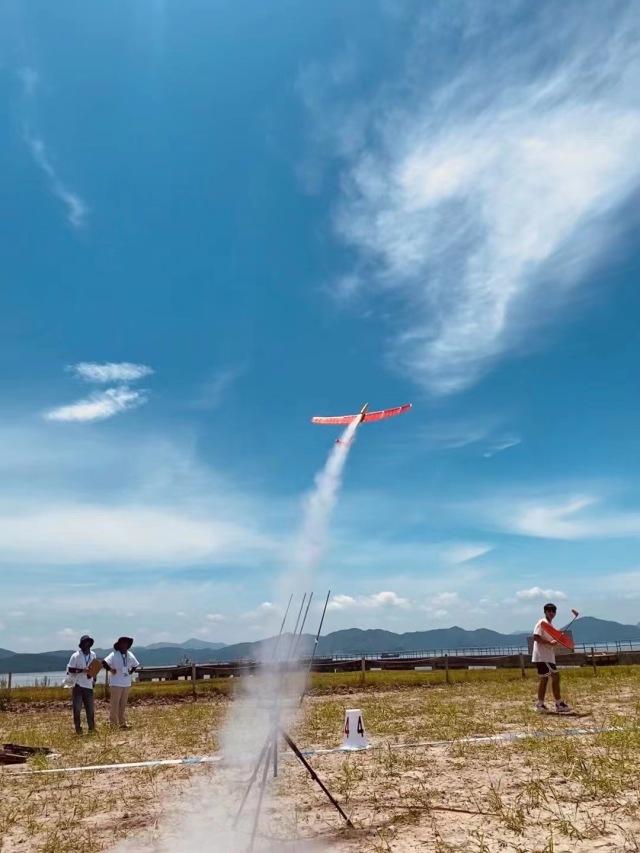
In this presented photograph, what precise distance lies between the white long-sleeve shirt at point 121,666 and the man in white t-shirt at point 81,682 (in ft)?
2.18

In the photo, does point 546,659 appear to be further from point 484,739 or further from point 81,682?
point 81,682

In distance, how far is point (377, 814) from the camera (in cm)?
727

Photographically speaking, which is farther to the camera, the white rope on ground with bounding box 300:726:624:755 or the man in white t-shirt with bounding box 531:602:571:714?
the man in white t-shirt with bounding box 531:602:571:714

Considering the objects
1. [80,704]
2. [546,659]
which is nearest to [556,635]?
[546,659]

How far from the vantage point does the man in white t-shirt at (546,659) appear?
14336 millimetres

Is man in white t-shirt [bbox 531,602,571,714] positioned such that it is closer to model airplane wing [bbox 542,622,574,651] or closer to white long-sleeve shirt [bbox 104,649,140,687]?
model airplane wing [bbox 542,622,574,651]

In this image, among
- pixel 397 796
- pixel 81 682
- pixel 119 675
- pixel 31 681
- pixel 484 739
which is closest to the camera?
pixel 397 796

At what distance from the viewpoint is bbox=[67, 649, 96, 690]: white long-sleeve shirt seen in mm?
15178

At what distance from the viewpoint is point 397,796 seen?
7941 mm

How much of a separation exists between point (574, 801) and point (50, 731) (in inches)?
539

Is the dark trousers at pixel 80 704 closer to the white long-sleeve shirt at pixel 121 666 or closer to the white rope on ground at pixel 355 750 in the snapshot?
the white long-sleeve shirt at pixel 121 666

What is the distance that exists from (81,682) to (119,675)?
3.35ft

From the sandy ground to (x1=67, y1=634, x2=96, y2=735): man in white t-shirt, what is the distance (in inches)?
82.7

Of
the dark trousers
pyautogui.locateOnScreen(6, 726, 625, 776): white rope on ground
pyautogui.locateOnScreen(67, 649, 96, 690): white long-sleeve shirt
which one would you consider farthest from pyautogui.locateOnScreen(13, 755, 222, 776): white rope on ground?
the dark trousers
